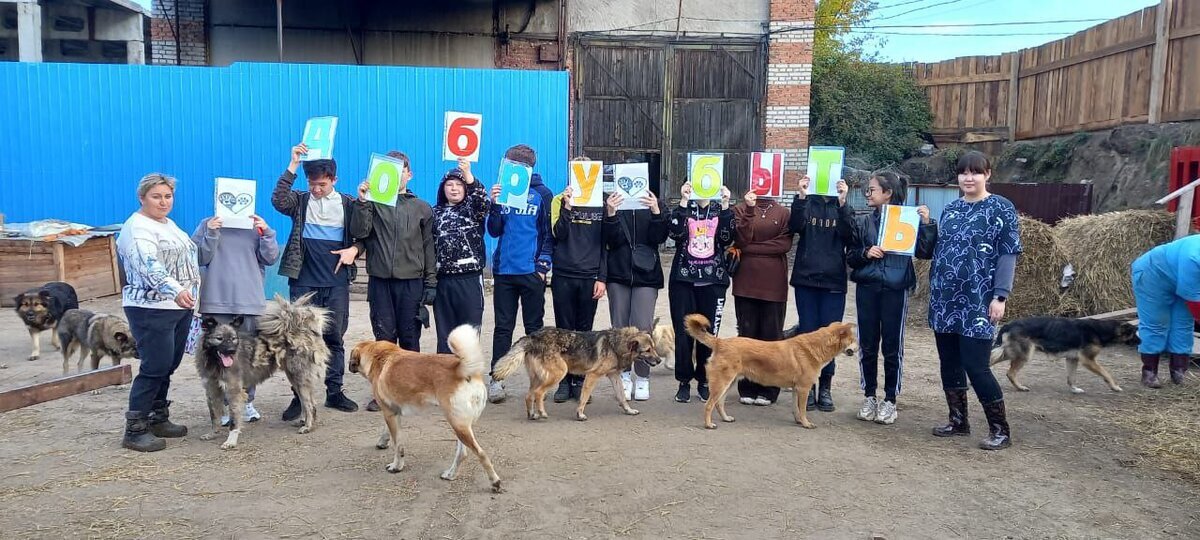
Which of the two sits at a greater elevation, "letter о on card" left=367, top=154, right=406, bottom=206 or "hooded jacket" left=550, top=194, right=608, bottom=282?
"letter о on card" left=367, top=154, right=406, bottom=206

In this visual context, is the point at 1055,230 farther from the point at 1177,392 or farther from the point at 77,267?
the point at 77,267

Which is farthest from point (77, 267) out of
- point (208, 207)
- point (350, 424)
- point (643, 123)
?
point (643, 123)

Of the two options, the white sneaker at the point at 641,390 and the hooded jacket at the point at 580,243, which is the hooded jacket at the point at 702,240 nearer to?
the hooded jacket at the point at 580,243

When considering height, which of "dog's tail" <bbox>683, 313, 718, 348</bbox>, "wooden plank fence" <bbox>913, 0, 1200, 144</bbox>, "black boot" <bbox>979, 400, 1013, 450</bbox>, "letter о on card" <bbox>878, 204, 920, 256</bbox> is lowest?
"black boot" <bbox>979, 400, 1013, 450</bbox>

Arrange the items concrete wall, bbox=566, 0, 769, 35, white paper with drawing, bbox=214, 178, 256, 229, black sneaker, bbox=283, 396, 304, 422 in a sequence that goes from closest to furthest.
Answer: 1. white paper with drawing, bbox=214, 178, 256, 229
2. black sneaker, bbox=283, 396, 304, 422
3. concrete wall, bbox=566, 0, 769, 35

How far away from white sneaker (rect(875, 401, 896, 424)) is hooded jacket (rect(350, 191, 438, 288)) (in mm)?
3747

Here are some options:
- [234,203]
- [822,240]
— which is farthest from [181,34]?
[822,240]

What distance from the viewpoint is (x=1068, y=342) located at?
7.48m

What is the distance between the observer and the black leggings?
558cm

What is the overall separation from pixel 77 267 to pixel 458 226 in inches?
325

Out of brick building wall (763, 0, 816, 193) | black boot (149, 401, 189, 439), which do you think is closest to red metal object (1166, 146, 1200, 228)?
brick building wall (763, 0, 816, 193)

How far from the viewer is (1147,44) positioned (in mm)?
14719

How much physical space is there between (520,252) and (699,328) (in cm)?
162

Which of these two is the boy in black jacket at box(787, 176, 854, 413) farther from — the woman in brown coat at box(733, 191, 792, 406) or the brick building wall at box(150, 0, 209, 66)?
the brick building wall at box(150, 0, 209, 66)
